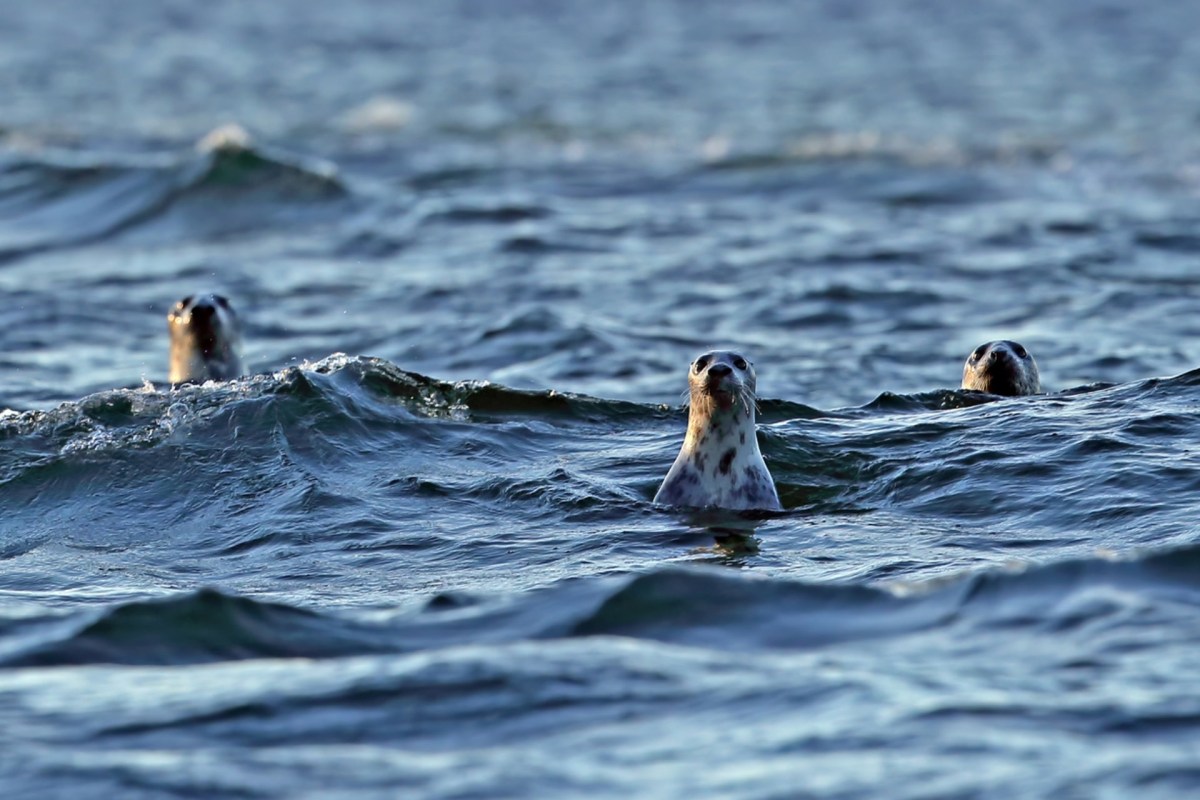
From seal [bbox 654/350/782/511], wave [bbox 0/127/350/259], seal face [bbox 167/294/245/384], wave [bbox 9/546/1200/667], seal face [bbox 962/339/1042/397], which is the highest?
wave [bbox 0/127/350/259]

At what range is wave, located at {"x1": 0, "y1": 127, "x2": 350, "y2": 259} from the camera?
20516mm

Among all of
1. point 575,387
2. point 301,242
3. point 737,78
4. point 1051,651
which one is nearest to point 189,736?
point 1051,651

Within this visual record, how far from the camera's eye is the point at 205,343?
508 inches

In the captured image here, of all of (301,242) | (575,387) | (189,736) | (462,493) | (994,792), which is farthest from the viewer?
(301,242)

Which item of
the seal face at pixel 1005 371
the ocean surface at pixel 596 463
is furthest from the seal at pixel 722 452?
the seal face at pixel 1005 371

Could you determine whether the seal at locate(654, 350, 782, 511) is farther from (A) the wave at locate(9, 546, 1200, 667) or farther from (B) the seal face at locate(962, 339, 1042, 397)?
(B) the seal face at locate(962, 339, 1042, 397)

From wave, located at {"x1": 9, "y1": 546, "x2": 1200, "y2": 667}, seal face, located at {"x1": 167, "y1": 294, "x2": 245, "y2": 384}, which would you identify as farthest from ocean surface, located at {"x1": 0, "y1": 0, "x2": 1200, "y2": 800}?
seal face, located at {"x1": 167, "y1": 294, "x2": 245, "y2": 384}

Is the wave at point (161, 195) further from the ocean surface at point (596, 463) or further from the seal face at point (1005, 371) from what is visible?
the seal face at point (1005, 371)

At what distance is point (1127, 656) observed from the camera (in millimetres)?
6547

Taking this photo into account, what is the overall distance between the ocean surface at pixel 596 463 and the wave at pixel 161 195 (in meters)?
0.07

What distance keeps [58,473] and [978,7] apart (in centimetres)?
3524

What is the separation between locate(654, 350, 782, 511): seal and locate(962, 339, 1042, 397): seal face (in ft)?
7.82

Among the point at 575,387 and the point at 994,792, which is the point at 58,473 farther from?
the point at 994,792

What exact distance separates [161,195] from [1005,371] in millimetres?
12276
